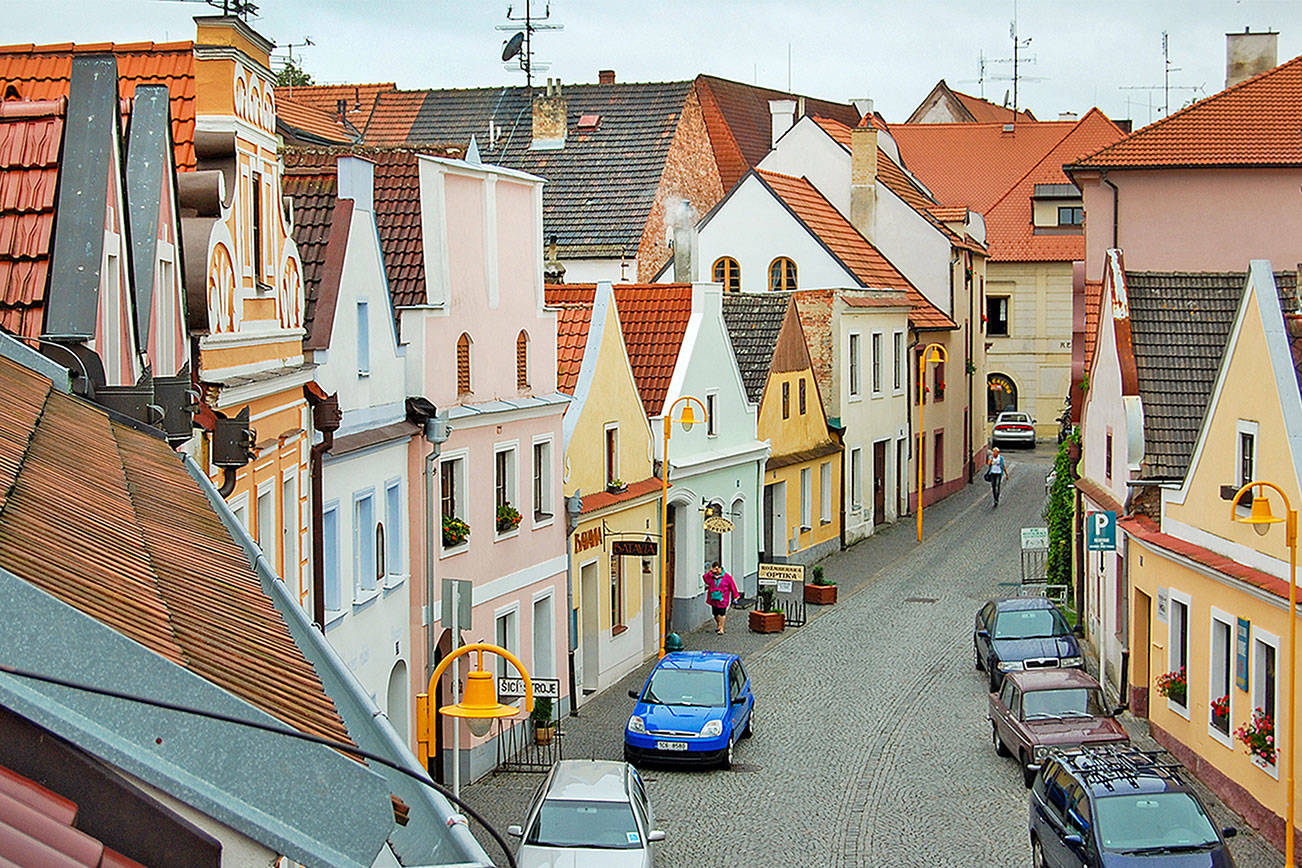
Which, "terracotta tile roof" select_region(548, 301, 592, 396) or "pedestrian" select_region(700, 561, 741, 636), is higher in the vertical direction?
"terracotta tile roof" select_region(548, 301, 592, 396)

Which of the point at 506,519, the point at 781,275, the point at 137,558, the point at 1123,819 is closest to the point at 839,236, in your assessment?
the point at 781,275

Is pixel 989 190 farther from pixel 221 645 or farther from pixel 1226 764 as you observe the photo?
pixel 221 645

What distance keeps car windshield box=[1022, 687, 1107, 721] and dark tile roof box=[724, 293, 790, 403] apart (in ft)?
53.4

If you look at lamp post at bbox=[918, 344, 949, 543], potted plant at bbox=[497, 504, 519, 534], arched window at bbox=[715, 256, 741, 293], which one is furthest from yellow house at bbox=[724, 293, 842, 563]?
potted plant at bbox=[497, 504, 519, 534]

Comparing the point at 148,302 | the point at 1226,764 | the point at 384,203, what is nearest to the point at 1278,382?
the point at 1226,764

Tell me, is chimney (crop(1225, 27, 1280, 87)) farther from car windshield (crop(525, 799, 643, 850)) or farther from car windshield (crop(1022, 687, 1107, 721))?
car windshield (crop(525, 799, 643, 850))

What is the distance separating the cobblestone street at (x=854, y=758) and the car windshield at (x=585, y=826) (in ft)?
5.97

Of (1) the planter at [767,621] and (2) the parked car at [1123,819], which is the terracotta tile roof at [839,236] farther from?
(2) the parked car at [1123,819]

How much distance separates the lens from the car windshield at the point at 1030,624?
2814 centimetres

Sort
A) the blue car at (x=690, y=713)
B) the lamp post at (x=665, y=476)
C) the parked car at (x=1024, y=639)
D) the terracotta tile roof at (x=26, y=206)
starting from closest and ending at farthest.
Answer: the terracotta tile roof at (x=26, y=206) < the blue car at (x=690, y=713) < the parked car at (x=1024, y=639) < the lamp post at (x=665, y=476)

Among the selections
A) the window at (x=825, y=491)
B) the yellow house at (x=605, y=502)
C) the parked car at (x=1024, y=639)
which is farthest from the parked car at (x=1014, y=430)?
the parked car at (x=1024, y=639)

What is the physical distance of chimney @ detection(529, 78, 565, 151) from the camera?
4794 centimetres

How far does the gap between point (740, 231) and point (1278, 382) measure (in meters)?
25.6

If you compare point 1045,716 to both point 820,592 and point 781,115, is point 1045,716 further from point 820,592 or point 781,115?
point 781,115
